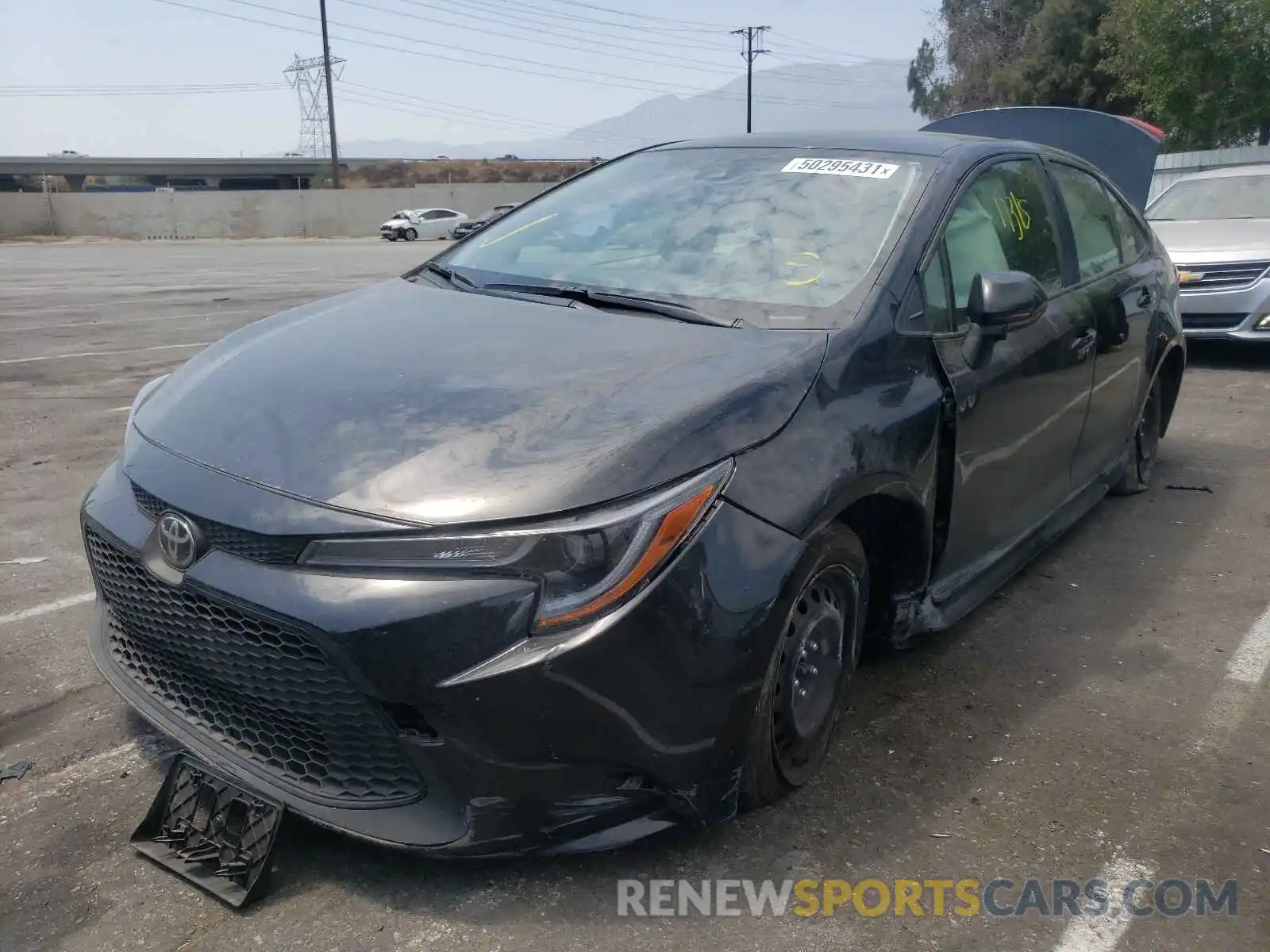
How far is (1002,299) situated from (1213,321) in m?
6.50

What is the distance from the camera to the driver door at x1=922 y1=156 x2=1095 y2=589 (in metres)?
3.36

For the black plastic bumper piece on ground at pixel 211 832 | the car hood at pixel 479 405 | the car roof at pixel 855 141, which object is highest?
the car roof at pixel 855 141

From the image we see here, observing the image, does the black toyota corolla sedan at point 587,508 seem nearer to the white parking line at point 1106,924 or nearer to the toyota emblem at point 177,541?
the toyota emblem at point 177,541

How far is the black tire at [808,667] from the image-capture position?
2.57m

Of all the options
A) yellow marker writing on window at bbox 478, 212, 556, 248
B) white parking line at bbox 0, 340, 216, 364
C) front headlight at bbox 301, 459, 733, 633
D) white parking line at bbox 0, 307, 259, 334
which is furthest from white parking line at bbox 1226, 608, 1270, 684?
white parking line at bbox 0, 307, 259, 334

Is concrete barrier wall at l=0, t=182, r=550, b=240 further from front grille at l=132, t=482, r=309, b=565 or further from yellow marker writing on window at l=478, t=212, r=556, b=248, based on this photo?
front grille at l=132, t=482, r=309, b=565

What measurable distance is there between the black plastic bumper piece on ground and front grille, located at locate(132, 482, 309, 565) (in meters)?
0.53

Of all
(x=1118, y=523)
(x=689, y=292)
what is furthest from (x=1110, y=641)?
(x=689, y=292)

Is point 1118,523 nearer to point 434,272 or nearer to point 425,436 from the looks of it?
point 434,272

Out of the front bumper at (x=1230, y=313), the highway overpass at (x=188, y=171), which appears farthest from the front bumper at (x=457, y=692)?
the highway overpass at (x=188, y=171)

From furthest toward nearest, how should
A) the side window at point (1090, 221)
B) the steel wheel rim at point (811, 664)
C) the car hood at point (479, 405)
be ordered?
the side window at point (1090, 221), the steel wheel rim at point (811, 664), the car hood at point (479, 405)

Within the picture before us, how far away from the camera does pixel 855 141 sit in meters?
3.85

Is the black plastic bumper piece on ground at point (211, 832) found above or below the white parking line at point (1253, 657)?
above

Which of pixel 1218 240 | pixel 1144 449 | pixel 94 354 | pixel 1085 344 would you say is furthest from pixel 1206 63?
pixel 1085 344
